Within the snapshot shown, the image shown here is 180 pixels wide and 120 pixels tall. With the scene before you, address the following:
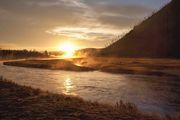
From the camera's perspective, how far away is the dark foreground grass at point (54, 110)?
1311cm

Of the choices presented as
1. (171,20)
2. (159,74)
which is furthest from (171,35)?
(159,74)

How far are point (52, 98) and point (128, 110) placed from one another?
14.2 feet

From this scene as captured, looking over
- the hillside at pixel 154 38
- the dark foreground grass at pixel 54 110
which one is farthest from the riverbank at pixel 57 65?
the dark foreground grass at pixel 54 110

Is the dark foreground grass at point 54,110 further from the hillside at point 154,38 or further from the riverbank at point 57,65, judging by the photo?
the hillside at point 154,38

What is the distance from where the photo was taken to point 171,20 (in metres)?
102

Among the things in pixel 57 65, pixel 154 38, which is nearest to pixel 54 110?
pixel 57 65

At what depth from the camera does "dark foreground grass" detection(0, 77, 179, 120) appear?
43.0ft

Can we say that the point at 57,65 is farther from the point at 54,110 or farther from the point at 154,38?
the point at 54,110

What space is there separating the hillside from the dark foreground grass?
3126 inches

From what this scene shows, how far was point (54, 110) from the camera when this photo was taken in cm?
1411

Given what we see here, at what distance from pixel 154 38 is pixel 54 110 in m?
92.0

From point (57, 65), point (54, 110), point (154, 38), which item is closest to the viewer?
point (54, 110)

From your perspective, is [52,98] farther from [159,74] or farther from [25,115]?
[159,74]

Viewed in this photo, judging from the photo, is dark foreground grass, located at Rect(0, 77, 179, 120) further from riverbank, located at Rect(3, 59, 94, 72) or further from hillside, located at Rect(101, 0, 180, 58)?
hillside, located at Rect(101, 0, 180, 58)
